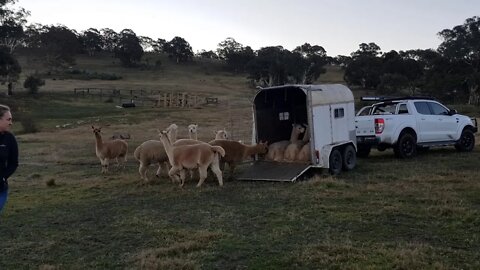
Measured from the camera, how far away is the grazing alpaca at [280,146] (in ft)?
50.6

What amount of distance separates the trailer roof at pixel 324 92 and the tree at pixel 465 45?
61.3m

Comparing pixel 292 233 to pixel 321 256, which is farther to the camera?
pixel 292 233

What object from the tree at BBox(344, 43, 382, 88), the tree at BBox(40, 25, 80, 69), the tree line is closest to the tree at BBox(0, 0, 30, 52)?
the tree line

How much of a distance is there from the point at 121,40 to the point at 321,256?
12307 cm

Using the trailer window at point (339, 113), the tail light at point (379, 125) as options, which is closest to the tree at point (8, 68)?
the tail light at point (379, 125)

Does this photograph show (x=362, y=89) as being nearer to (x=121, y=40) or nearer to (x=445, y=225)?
(x=121, y=40)

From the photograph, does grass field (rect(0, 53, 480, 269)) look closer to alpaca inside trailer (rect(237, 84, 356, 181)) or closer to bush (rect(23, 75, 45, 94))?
alpaca inside trailer (rect(237, 84, 356, 181))

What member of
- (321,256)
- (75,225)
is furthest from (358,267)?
(75,225)

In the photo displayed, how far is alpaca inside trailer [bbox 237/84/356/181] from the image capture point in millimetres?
14328

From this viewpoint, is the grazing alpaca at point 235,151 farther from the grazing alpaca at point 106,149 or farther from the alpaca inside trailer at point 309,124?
the grazing alpaca at point 106,149

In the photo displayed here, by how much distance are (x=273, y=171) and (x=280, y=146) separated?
1171 millimetres

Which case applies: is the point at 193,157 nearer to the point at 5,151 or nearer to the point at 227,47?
the point at 5,151

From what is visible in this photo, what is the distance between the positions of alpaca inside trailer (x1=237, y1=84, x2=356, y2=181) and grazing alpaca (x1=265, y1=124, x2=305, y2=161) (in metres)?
0.22

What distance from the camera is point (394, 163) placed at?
17250 millimetres
